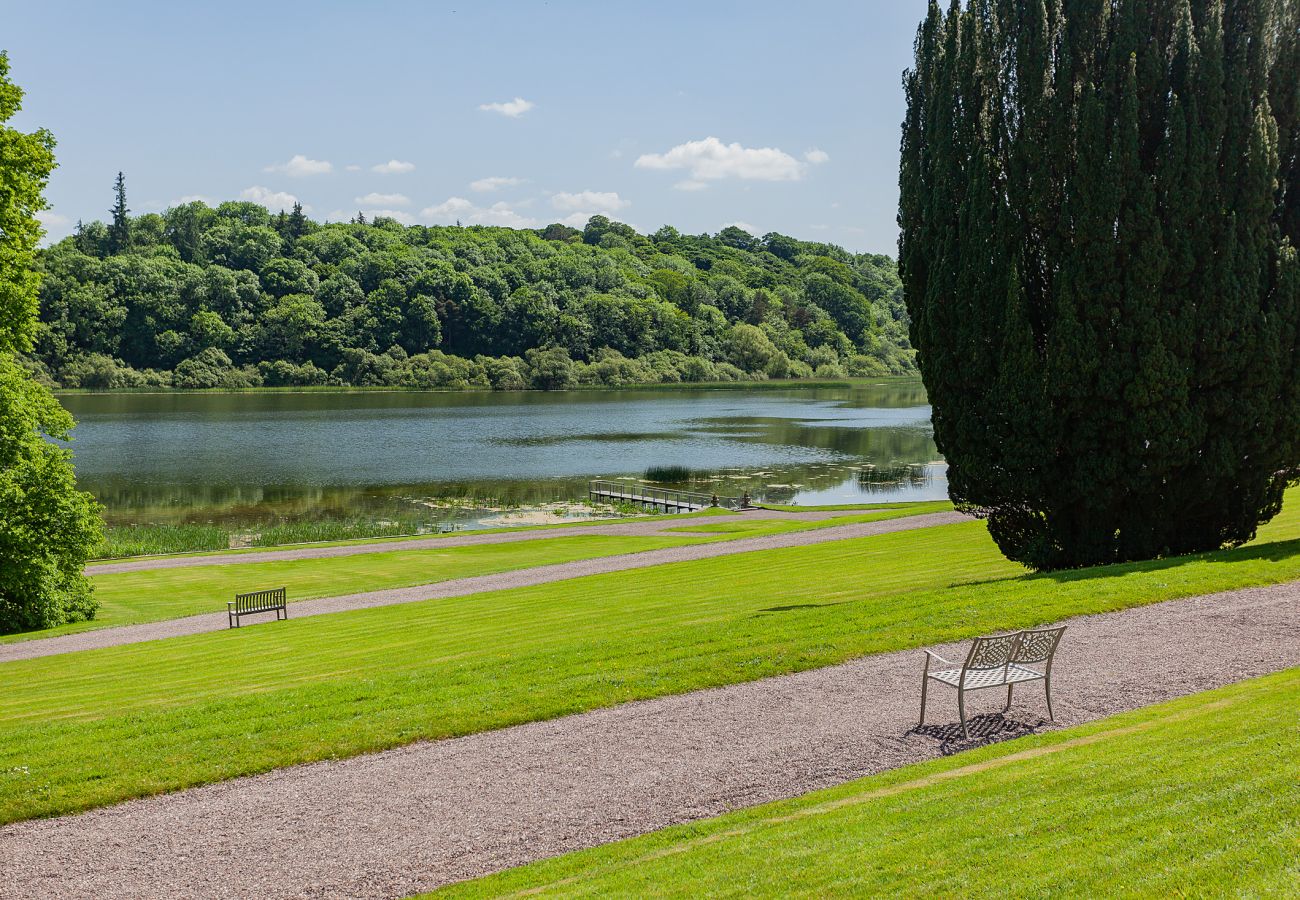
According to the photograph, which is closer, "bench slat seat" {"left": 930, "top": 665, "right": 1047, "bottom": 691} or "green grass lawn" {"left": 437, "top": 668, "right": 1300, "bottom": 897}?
"green grass lawn" {"left": 437, "top": 668, "right": 1300, "bottom": 897}

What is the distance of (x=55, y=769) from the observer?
420 inches

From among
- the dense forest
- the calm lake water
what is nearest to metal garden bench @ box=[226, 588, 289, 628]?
the calm lake water

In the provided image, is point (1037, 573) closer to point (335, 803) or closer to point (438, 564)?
point (335, 803)

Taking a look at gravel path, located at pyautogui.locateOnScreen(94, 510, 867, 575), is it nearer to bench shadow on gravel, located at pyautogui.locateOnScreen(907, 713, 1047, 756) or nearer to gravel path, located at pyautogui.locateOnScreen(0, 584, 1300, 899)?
gravel path, located at pyautogui.locateOnScreen(0, 584, 1300, 899)

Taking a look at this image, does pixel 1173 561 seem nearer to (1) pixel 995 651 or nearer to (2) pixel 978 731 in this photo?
(1) pixel 995 651

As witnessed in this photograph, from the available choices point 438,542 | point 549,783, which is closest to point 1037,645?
point 549,783

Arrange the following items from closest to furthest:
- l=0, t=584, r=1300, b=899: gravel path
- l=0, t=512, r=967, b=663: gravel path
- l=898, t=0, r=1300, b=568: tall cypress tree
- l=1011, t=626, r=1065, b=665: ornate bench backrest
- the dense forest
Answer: l=0, t=584, r=1300, b=899: gravel path, l=1011, t=626, r=1065, b=665: ornate bench backrest, l=898, t=0, r=1300, b=568: tall cypress tree, l=0, t=512, r=967, b=663: gravel path, the dense forest

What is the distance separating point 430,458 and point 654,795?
63.3 m

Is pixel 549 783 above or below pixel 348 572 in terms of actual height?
above

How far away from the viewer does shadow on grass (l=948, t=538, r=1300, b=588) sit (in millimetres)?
16422

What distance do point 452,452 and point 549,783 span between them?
2587 inches

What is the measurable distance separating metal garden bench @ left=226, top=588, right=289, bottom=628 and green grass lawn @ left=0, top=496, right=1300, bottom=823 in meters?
2.20

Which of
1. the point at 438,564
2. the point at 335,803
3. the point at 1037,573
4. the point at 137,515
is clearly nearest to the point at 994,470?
the point at 1037,573

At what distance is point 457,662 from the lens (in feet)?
48.4
